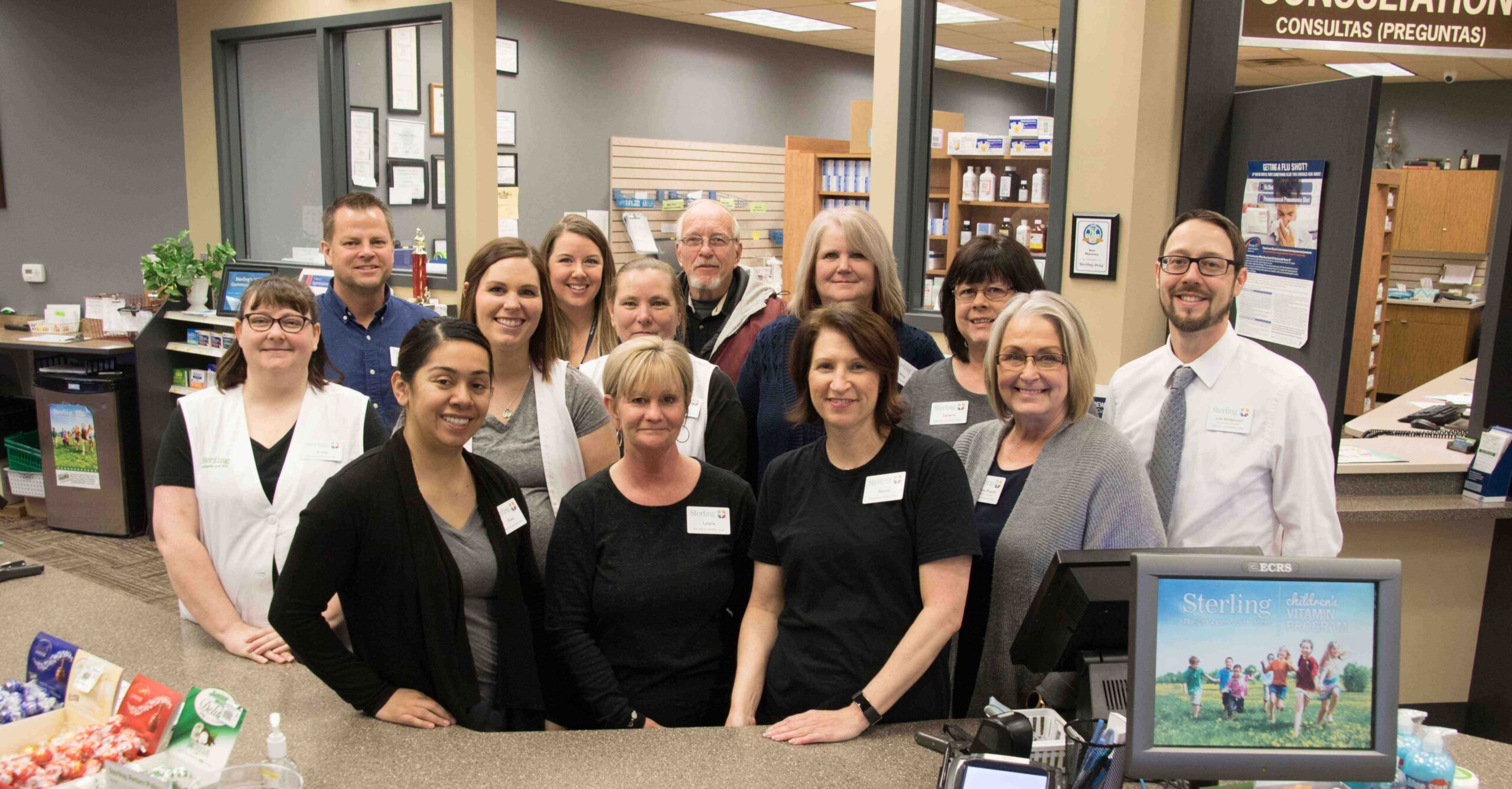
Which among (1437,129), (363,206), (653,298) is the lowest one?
(653,298)

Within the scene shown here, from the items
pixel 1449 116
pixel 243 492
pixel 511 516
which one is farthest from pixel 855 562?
pixel 1449 116

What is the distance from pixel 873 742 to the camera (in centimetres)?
177

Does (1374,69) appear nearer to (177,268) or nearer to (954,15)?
(954,15)

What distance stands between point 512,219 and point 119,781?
6733mm

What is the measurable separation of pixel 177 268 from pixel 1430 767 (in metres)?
5.95

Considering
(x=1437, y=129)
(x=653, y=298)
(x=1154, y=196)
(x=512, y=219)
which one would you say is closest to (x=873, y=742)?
(x=653, y=298)

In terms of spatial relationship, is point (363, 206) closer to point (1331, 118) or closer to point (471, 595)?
point (471, 595)

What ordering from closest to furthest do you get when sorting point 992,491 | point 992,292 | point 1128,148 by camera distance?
1. point 992,491
2. point 992,292
3. point 1128,148

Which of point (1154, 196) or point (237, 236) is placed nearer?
point (1154, 196)

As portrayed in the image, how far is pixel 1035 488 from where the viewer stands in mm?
1961

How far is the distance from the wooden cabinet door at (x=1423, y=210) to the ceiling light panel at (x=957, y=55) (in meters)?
4.36

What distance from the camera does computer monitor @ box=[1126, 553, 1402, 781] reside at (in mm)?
1396

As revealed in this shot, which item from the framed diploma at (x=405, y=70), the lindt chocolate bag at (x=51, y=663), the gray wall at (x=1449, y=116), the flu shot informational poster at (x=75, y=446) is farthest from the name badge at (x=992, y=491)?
the gray wall at (x=1449, y=116)

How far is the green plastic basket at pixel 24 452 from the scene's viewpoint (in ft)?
18.4
